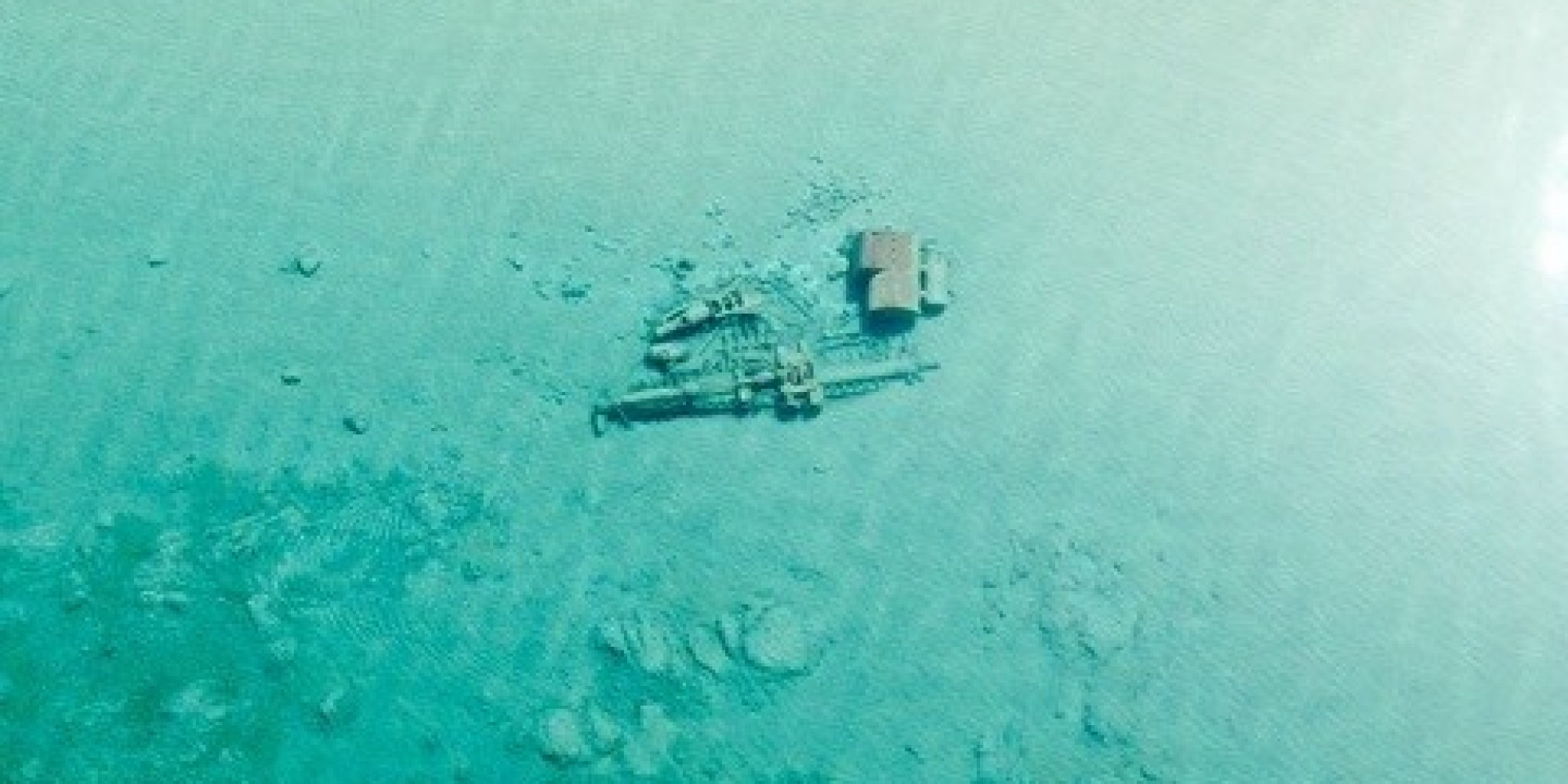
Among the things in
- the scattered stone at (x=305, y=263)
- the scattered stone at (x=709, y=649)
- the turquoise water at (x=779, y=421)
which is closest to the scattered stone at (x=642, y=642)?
the turquoise water at (x=779, y=421)

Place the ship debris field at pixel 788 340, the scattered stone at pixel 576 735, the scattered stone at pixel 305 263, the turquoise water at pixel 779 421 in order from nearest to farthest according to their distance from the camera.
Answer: the scattered stone at pixel 576 735 < the turquoise water at pixel 779 421 < the ship debris field at pixel 788 340 < the scattered stone at pixel 305 263

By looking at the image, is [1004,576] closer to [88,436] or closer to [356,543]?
[356,543]

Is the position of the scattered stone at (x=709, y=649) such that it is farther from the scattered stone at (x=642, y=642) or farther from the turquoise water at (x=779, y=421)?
the scattered stone at (x=642, y=642)

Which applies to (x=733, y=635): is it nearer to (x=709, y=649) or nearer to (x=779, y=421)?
(x=709, y=649)

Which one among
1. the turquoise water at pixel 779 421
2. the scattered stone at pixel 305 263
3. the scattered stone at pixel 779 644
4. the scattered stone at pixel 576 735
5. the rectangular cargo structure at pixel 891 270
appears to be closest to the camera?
the scattered stone at pixel 576 735

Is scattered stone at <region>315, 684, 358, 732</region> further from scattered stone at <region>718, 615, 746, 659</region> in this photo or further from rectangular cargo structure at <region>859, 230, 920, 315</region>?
rectangular cargo structure at <region>859, 230, 920, 315</region>

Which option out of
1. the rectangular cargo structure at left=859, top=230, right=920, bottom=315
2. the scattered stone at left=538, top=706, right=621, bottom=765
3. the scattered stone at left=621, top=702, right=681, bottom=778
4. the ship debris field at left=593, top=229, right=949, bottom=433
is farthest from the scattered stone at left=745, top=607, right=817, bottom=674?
the rectangular cargo structure at left=859, top=230, right=920, bottom=315
